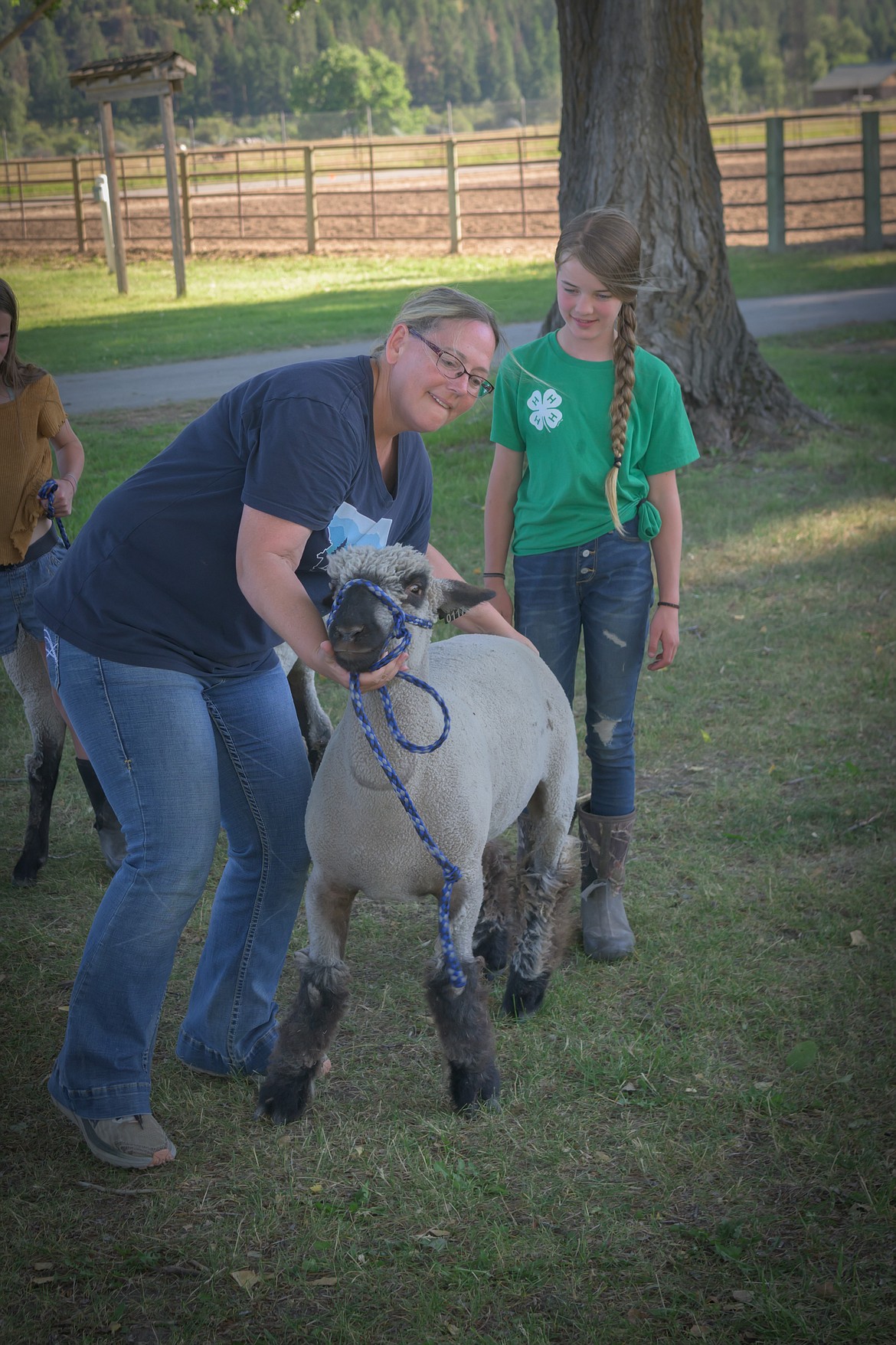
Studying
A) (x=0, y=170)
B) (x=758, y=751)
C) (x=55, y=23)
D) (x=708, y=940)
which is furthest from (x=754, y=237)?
(x=55, y=23)

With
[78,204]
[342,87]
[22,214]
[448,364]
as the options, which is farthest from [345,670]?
[342,87]

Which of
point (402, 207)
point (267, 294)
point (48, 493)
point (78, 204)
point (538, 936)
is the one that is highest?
point (402, 207)

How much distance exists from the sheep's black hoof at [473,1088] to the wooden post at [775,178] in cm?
2405

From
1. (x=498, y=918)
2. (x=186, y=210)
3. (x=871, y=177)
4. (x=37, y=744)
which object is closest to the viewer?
(x=498, y=918)

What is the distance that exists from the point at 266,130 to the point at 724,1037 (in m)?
67.0

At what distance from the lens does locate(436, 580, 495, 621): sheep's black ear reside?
9.71 ft

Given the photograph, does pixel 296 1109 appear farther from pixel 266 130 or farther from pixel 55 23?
pixel 266 130

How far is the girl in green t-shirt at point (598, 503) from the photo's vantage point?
12.5 ft

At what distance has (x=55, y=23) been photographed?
45094 mm

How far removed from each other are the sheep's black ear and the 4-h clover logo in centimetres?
110

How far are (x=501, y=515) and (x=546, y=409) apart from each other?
44 centimetres

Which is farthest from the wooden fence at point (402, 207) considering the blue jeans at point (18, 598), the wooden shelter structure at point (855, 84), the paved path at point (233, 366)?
the wooden shelter structure at point (855, 84)

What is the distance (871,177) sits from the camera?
23.4 meters

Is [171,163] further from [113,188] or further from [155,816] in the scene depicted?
[155,816]
